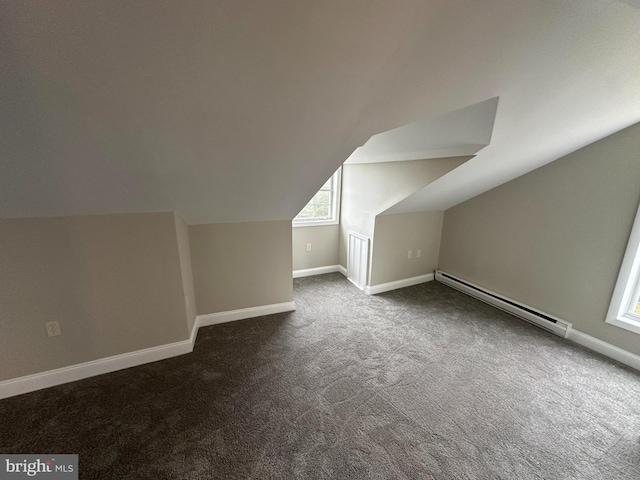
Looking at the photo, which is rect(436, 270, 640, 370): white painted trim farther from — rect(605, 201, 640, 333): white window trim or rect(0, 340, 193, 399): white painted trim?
rect(0, 340, 193, 399): white painted trim

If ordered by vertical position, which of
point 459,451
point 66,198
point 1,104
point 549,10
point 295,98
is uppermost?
point 549,10

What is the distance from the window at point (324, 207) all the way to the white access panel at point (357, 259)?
47 cm

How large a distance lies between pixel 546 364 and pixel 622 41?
221 cm

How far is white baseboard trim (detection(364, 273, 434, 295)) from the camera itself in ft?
11.3

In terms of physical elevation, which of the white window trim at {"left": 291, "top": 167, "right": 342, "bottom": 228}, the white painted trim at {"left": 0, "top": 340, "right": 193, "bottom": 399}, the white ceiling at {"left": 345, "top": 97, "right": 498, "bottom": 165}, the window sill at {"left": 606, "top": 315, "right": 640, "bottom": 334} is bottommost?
the white painted trim at {"left": 0, "top": 340, "right": 193, "bottom": 399}

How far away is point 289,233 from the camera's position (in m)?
2.78

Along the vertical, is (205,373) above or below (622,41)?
below

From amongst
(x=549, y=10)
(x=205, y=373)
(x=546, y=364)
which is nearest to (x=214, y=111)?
(x=549, y=10)

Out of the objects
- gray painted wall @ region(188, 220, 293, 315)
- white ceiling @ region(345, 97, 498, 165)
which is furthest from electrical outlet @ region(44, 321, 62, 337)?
white ceiling @ region(345, 97, 498, 165)

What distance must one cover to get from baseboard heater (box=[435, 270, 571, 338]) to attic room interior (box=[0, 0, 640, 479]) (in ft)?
0.08

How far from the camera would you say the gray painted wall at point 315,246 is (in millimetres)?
3875

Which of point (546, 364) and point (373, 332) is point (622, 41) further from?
point (373, 332)

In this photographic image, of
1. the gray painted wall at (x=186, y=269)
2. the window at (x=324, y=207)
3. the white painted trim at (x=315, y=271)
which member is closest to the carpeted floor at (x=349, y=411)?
the gray painted wall at (x=186, y=269)

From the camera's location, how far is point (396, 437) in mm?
1571
